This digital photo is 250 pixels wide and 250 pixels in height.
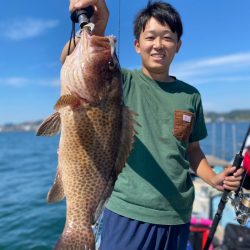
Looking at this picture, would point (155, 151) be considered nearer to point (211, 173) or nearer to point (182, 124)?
point (182, 124)

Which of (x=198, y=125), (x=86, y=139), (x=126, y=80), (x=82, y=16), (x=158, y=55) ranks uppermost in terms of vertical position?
(x=82, y=16)

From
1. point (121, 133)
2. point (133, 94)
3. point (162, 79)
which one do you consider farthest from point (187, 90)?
point (121, 133)

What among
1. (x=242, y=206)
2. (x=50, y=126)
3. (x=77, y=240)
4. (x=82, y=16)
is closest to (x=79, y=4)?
(x=82, y=16)

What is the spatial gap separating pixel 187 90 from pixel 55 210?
11171mm

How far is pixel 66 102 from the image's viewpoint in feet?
7.45

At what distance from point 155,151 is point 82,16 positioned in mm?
1176

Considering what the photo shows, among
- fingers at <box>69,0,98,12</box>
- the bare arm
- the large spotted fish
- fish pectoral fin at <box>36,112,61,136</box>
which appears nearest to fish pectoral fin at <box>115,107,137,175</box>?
the large spotted fish

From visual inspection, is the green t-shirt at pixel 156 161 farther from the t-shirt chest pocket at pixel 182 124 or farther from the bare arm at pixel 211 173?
Answer: the bare arm at pixel 211 173

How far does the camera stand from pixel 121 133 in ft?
7.93

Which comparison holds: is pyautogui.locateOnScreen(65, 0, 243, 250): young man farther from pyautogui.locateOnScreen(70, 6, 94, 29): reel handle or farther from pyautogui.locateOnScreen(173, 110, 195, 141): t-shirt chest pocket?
pyautogui.locateOnScreen(70, 6, 94, 29): reel handle

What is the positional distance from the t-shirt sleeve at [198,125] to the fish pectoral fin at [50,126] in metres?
1.39

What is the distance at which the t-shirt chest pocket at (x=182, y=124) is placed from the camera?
297 cm

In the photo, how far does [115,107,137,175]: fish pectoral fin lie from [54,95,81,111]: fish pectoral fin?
0.34 meters

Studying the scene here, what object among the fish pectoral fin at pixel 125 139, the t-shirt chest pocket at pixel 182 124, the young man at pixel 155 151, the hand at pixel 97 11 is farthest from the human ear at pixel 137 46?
the fish pectoral fin at pixel 125 139
